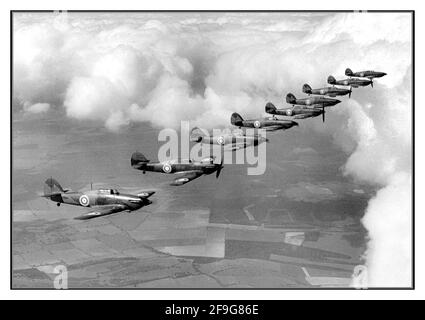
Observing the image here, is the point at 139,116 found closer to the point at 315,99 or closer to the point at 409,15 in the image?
the point at 315,99

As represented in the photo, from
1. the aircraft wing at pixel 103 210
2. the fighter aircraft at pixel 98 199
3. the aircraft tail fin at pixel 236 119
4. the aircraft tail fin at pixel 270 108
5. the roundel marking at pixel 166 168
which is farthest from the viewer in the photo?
the aircraft tail fin at pixel 270 108

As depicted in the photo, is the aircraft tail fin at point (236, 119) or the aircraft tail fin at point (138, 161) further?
the aircraft tail fin at point (236, 119)

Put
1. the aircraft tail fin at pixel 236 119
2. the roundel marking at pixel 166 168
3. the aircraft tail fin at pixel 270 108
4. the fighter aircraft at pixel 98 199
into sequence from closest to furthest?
the fighter aircraft at pixel 98 199
the roundel marking at pixel 166 168
the aircraft tail fin at pixel 236 119
the aircraft tail fin at pixel 270 108

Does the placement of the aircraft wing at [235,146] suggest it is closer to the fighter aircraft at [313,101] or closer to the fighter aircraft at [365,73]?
the fighter aircraft at [313,101]

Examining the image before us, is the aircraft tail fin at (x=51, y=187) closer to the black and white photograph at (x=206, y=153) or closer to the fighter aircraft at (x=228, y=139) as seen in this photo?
the black and white photograph at (x=206, y=153)

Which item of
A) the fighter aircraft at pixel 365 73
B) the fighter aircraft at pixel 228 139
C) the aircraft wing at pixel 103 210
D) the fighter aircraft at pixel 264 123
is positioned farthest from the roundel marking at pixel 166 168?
the fighter aircraft at pixel 365 73

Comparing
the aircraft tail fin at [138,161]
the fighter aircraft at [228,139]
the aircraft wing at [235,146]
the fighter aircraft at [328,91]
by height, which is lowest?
the aircraft tail fin at [138,161]

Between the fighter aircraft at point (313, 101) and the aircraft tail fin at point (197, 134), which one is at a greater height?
the fighter aircraft at point (313, 101)
